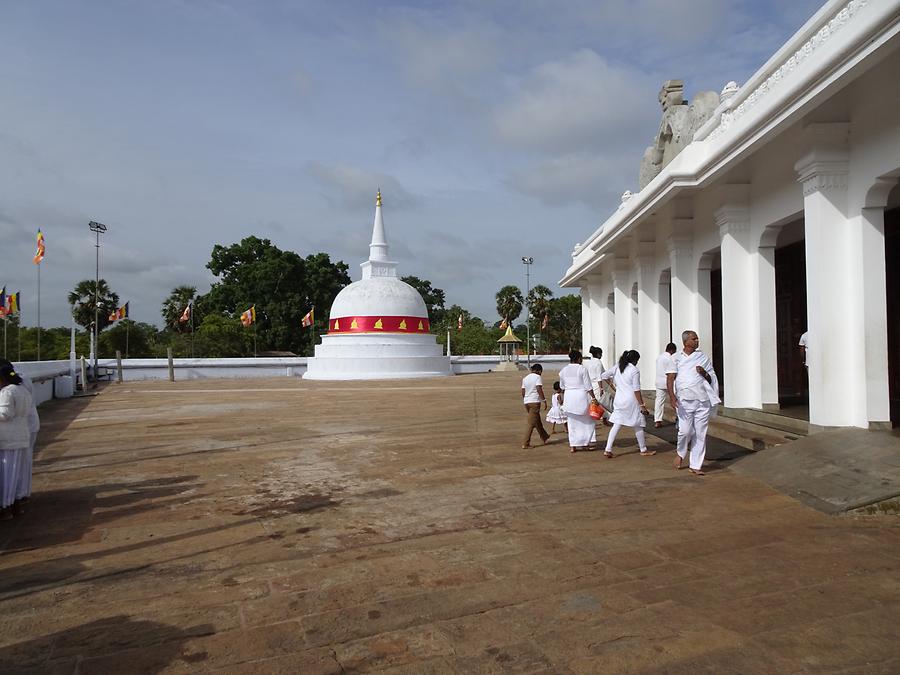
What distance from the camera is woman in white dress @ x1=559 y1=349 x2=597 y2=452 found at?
823 centimetres

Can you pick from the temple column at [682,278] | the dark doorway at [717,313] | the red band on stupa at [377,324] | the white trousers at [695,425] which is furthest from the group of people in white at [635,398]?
the red band on stupa at [377,324]

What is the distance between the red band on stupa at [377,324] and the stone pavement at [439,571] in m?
23.6

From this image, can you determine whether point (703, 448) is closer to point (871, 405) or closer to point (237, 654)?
point (871, 405)

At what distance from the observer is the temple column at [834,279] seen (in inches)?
287

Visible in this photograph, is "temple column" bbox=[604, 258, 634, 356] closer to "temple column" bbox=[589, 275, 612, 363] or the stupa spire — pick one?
"temple column" bbox=[589, 275, 612, 363]

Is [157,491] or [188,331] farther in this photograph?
[188,331]

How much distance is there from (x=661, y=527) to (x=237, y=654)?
3207 millimetres

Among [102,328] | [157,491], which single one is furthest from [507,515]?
[102,328]

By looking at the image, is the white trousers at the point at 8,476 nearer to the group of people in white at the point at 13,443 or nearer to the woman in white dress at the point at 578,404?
the group of people in white at the point at 13,443

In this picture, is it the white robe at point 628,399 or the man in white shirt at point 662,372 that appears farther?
the man in white shirt at point 662,372

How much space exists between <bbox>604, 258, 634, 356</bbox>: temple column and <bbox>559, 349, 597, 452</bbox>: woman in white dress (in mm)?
9279

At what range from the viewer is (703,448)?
6.72 meters

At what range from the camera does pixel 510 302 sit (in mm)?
57594

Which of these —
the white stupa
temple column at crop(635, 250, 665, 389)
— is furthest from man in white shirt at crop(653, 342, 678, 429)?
the white stupa
